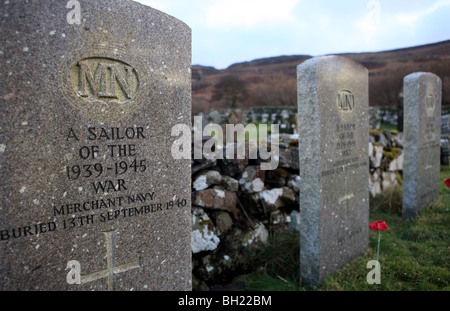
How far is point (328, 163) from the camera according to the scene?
276 centimetres

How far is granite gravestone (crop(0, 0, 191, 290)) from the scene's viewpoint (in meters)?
1.42

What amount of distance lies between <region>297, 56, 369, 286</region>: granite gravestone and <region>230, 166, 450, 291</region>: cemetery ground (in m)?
0.17

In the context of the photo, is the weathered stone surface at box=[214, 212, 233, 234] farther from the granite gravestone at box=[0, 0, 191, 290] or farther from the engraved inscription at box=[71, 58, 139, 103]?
the engraved inscription at box=[71, 58, 139, 103]

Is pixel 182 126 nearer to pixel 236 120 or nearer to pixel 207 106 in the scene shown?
pixel 236 120

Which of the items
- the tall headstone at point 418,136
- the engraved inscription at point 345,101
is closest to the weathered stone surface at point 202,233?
the engraved inscription at point 345,101

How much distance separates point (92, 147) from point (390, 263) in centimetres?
295

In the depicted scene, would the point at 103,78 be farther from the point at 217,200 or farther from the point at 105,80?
the point at 217,200

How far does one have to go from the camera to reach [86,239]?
64.2 inches

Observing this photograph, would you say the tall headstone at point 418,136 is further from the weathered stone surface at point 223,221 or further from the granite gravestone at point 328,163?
the weathered stone surface at point 223,221

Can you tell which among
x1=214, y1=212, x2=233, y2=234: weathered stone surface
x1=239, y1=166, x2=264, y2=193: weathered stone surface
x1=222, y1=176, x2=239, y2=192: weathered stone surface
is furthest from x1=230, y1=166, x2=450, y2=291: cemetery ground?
x1=222, y1=176, x2=239, y2=192: weathered stone surface

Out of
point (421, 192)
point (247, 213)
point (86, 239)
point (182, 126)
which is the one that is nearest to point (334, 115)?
point (247, 213)

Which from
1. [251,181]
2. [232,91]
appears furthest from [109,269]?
[232,91]

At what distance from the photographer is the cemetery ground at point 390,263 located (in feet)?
8.67

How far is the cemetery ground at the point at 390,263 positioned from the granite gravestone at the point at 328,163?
0.54ft
